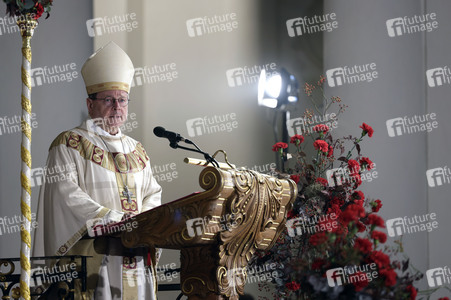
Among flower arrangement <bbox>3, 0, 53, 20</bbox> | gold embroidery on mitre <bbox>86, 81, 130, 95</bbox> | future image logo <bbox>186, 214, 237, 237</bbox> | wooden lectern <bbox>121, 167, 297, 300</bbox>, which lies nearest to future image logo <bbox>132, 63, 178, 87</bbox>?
gold embroidery on mitre <bbox>86, 81, 130, 95</bbox>

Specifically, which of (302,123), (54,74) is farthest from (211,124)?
(54,74)

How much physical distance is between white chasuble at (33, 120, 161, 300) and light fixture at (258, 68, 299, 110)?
7.01ft

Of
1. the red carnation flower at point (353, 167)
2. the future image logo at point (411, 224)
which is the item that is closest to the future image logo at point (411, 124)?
the future image logo at point (411, 224)

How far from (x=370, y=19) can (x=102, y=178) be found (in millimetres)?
3038

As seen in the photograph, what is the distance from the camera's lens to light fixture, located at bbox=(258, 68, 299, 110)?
635 centimetres

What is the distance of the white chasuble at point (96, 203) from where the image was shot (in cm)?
389

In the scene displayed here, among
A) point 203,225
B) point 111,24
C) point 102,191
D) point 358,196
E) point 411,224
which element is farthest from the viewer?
point 111,24

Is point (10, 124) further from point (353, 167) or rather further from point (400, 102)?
point (400, 102)

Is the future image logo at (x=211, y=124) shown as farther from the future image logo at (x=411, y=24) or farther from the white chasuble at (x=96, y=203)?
the white chasuble at (x=96, y=203)

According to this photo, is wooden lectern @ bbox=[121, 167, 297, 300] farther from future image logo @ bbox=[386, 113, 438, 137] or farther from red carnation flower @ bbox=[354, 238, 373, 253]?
future image logo @ bbox=[386, 113, 438, 137]

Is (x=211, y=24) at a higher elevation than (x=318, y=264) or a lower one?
higher

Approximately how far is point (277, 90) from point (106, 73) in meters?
2.25

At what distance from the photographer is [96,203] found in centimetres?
393

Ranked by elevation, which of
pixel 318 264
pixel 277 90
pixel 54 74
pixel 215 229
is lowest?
pixel 318 264
